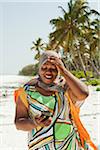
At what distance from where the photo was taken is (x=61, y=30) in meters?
27.5

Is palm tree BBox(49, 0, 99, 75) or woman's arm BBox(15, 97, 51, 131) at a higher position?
palm tree BBox(49, 0, 99, 75)

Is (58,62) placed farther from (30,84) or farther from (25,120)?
(25,120)

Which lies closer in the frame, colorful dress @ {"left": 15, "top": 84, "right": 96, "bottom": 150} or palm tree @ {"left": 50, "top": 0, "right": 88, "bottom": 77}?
colorful dress @ {"left": 15, "top": 84, "right": 96, "bottom": 150}

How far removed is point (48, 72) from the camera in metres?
1.70

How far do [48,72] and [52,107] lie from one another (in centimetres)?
18

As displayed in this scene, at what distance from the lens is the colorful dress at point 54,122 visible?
1.63 meters

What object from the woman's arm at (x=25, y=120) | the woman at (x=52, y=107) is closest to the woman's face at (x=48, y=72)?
the woman at (x=52, y=107)

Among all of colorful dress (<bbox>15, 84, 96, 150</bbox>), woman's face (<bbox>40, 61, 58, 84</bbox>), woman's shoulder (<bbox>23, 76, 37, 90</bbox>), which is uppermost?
woman's face (<bbox>40, 61, 58, 84</bbox>)

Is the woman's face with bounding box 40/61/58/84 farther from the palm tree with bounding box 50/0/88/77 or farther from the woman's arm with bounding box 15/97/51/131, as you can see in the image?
the palm tree with bounding box 50/0/88/77

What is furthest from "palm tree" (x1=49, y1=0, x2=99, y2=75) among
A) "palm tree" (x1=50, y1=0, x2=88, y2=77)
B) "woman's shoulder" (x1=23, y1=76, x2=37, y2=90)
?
"woman's shoulder" (x1=23, y1=76, x2=37, y2=90)

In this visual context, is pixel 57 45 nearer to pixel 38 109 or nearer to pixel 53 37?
pixel 53 37

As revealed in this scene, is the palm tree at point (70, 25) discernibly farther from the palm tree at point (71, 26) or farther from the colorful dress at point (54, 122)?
the colorful dress at point (54, 122)

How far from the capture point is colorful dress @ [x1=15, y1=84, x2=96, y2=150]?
5.34 ft

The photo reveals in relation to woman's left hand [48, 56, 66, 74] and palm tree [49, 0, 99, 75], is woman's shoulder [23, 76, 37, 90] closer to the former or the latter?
woman's left hand [48, 56, 66, 74]
